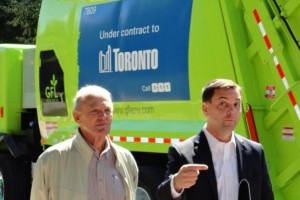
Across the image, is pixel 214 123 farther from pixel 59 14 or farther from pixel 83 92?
pixel 59 14

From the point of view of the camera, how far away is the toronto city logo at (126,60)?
538 centimetres

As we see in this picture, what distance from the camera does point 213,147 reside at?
111 inches

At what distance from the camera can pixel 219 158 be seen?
2814mm

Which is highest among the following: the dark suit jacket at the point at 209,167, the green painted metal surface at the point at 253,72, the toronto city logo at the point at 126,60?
the toronto city logo at the point at 126,60

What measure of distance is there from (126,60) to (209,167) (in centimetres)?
299

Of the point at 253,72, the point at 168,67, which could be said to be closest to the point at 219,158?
the point at 253,72

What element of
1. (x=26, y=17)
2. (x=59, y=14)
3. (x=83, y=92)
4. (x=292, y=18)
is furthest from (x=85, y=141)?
(x=26, y=17)

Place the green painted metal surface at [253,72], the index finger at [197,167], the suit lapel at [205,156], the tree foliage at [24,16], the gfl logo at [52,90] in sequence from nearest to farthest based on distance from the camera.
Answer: the index finger at [197,167] < the suit lapel at [205,156] < the green painted metal surface at [253,72] < the gfl logo at [52,90] < the tree foliage at [24,16]

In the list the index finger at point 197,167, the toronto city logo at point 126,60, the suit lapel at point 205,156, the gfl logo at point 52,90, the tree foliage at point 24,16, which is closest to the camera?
the index finger at point 197,167

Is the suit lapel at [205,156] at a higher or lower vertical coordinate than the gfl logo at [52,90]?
lower

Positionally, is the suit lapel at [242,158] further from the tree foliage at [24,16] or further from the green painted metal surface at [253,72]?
the tree foliage at [24,16]

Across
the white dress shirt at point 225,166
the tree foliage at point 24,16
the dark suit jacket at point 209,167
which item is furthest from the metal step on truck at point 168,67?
the tree foliage at point 24,16

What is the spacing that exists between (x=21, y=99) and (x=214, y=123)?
5.54 metres

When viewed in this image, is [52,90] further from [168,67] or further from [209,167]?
[209,167]
